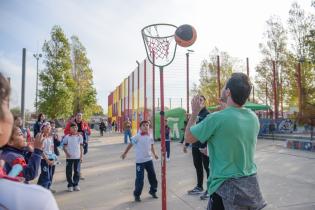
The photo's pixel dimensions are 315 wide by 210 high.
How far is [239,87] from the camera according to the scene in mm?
2748

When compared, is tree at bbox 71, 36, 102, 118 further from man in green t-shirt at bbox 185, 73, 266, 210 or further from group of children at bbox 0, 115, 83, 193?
man in green t-shirt at bbox 185, 73, 266, 210

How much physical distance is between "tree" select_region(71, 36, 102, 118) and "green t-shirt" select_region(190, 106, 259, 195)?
36.2 m

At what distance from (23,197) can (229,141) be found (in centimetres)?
199

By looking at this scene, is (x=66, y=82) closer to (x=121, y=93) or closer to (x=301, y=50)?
(x=121, y=93)

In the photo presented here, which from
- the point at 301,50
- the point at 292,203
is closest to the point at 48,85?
the point at 301,50

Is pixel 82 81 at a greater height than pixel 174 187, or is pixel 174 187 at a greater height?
pixel 82 81

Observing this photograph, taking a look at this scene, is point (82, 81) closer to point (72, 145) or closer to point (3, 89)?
point (72, 145)

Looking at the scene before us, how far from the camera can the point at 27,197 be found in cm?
102

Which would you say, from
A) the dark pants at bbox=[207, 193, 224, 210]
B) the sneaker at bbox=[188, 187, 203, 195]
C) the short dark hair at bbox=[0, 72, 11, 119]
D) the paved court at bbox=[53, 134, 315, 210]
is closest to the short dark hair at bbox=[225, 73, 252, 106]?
the dark pants at bbox=[207, 193, 224, 210]

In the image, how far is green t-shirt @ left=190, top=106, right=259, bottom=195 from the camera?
268 centimetres

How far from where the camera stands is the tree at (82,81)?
125 feet

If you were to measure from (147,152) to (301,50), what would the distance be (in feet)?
78.1

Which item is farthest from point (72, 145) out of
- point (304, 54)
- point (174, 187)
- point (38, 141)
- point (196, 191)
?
point (304, 54)

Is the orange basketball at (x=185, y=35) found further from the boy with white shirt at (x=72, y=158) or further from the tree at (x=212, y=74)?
the tree at (x=212, y=74)
